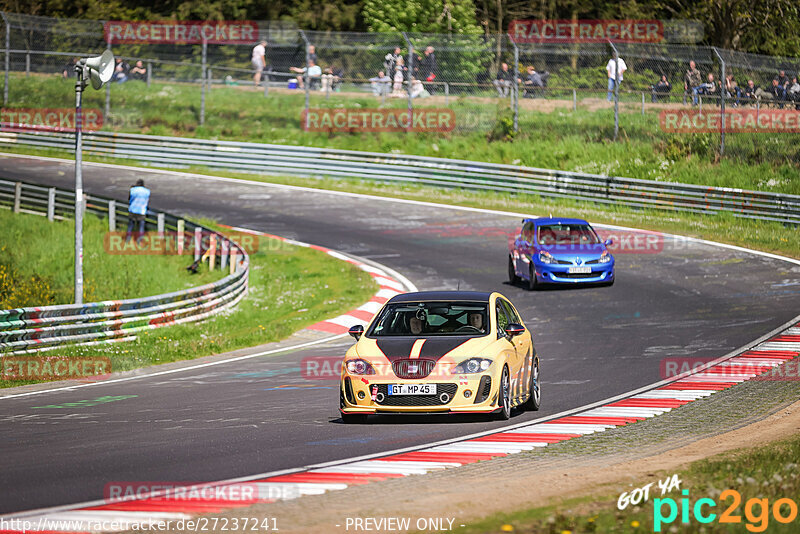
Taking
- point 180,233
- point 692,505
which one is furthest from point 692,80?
point 692,505

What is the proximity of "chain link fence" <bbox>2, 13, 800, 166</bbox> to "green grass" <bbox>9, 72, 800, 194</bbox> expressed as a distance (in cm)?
7

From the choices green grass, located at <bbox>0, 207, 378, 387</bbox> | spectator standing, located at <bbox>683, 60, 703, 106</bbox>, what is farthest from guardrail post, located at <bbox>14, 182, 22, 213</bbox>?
spectator standing, located at <bbox>683, 60, 703, 106</bbox>

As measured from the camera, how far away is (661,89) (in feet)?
107

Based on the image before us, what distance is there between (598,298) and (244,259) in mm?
7973

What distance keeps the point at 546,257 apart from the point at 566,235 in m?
0.88

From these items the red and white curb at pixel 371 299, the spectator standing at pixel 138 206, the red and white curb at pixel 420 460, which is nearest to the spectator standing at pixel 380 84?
the red and white curb at pixel 371 299

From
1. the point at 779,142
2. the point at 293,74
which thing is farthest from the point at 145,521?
the point at 293,74

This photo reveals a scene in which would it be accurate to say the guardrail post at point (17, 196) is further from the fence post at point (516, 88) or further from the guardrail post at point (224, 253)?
the fence post at point (516, 88)

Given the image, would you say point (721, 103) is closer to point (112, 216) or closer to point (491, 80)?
point (491, 80)

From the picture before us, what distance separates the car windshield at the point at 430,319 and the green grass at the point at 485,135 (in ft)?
68.6

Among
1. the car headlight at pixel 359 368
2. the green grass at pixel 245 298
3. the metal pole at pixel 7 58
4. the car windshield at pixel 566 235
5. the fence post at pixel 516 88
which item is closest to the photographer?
the car headlight at pixel 359 368

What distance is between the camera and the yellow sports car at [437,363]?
10.7 meters

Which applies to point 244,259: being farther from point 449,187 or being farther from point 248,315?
point 449,187

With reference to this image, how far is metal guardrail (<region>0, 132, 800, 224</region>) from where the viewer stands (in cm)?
2964
